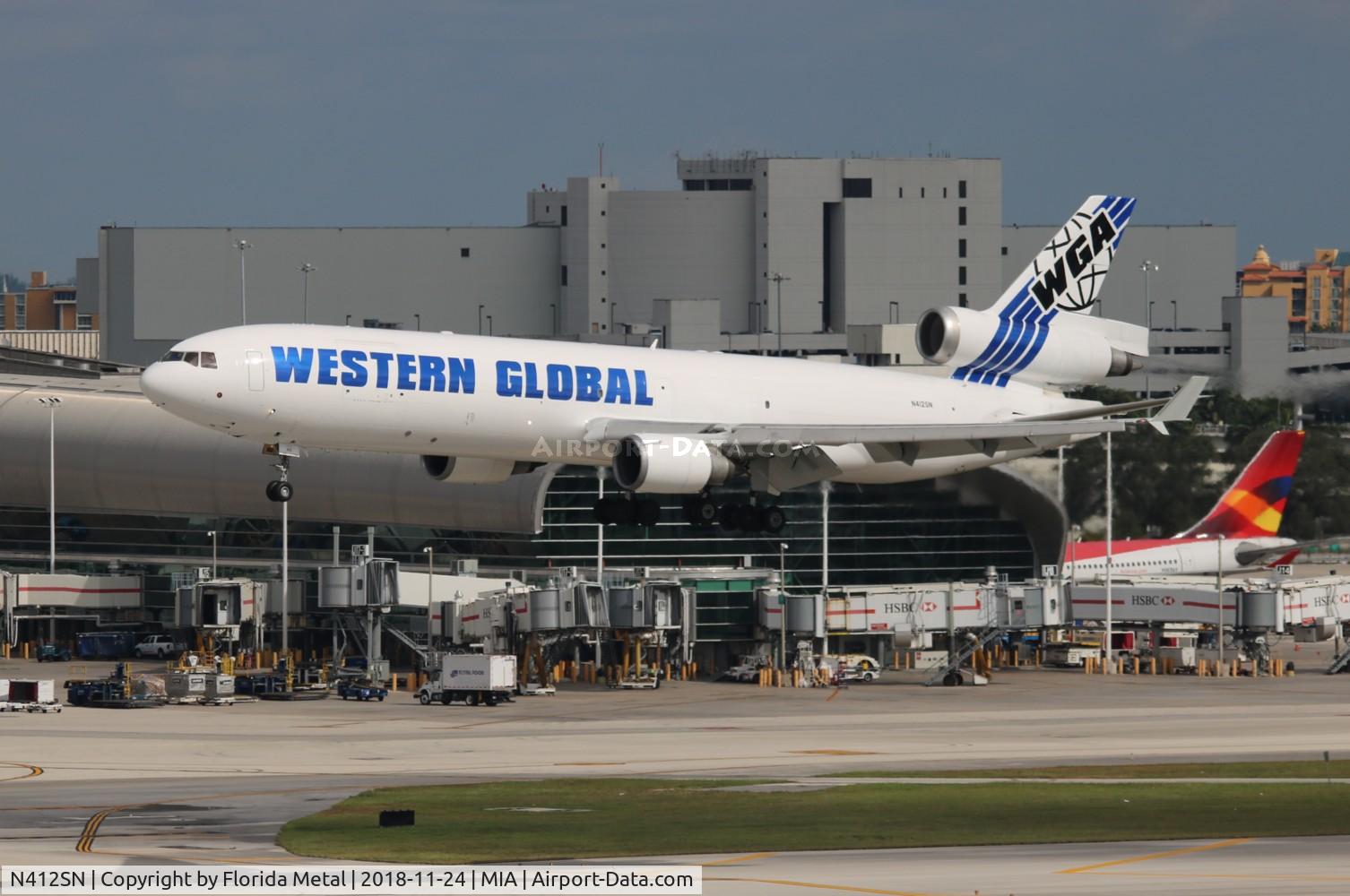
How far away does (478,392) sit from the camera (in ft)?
234

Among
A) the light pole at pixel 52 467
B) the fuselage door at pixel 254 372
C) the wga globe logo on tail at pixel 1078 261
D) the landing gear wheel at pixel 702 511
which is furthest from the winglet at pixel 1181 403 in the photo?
the light pole at pixel 52 467

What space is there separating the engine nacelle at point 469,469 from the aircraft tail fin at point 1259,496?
89.5 metres

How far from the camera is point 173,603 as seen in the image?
143750mm

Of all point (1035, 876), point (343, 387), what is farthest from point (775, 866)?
point (343, 387)

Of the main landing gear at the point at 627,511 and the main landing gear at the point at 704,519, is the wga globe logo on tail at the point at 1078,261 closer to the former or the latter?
the main landing gear at the point at 704,519

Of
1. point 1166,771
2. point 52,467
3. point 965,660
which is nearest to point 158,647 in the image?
point 52,467

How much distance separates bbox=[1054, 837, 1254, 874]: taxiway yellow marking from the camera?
46.0 meters

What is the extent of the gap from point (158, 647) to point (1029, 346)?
7188 centimetres

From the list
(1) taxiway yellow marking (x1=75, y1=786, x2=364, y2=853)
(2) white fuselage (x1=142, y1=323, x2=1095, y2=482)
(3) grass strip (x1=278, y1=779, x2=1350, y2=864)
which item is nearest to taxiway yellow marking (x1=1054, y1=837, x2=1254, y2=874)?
(3) grass strip (x1=278, y1=779, x2=1350, y2=864)

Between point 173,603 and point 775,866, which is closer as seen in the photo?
→ point 775,866

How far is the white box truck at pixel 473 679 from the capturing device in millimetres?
107125

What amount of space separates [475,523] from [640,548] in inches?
440

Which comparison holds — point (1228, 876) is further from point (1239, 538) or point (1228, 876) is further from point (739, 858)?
point (1239, 538)

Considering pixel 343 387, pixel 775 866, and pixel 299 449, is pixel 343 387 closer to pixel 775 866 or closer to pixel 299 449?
pixel 299 449
